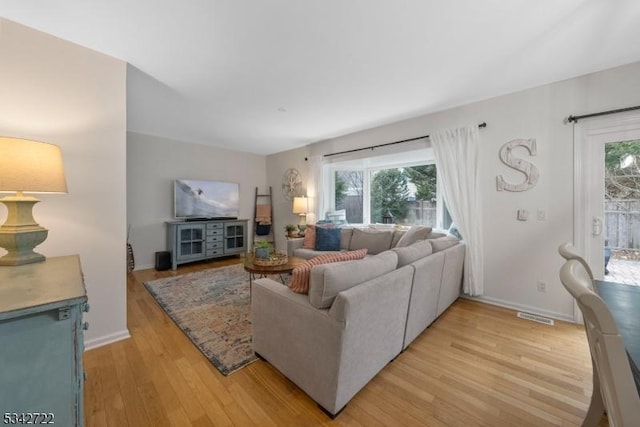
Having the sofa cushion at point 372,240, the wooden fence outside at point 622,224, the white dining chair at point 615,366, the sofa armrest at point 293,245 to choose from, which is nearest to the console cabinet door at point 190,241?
the sofa armrest at point 293,245

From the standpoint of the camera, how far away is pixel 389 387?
1608mm

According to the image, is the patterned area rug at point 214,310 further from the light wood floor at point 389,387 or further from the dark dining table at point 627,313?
the dark dining table at point 627,313

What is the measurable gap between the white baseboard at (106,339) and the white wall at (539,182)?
3733 millimetres

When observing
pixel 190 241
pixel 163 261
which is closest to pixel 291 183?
pixel 190 241

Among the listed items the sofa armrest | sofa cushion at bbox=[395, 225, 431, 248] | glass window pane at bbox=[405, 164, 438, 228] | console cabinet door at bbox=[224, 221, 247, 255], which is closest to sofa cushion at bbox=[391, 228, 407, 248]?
sofa cushion at bbox=[395, 225, 431, 248]

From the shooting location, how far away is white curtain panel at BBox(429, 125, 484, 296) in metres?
2.93

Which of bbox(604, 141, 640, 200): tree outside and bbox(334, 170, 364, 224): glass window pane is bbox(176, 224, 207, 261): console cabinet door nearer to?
bbox(334, 170, 364, 224): glass window pane

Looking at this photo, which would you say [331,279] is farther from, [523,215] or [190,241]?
[190,241]

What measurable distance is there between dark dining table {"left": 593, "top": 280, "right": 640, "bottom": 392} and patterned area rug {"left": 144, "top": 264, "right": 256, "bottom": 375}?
194cm

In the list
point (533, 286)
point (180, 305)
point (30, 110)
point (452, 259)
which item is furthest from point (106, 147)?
point (533, 286)

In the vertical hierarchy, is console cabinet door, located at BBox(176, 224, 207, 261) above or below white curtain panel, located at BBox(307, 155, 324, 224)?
below

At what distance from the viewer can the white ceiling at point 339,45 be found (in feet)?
5.10

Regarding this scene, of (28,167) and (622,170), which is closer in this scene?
(28,167)

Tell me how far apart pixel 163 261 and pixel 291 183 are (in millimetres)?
2792
